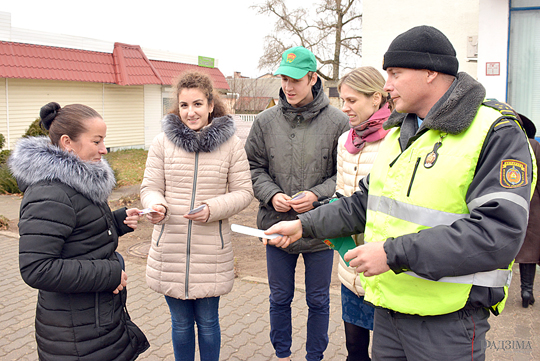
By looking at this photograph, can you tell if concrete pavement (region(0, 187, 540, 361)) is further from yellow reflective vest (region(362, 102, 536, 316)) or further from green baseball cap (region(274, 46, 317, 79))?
green baseball cap (region(274, 46, 317, 79))

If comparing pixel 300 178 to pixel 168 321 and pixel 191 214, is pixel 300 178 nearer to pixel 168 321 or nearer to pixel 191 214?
pixel 191 214

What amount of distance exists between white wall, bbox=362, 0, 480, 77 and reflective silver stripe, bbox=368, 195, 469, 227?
9.92 meters

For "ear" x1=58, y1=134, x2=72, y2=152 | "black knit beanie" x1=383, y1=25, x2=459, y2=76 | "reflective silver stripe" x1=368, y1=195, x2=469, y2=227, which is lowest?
"reflective silver stripe" x1=368, y1=195, x2=469, y2=227

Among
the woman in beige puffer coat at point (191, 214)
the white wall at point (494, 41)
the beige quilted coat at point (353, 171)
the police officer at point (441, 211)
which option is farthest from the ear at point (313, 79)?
the white wall at point (494, 41)

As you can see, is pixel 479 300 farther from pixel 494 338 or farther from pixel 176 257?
pixel 494 338

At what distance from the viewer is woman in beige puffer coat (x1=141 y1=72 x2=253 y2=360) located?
3008mm

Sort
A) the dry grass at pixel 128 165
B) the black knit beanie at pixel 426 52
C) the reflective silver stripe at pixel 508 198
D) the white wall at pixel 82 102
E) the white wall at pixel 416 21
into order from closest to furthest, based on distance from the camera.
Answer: the reflective silver stripe at pixel 508 198, the black knit beanie at pixel 426 52, the white wall at pixel 416 21, the dry grass at pixel 128 165, the white wall at pixel 82 102

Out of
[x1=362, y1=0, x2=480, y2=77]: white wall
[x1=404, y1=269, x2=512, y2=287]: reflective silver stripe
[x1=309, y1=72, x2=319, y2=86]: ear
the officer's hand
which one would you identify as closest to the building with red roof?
[x1=362, y1=0, x2=480, y2=77]: white wall

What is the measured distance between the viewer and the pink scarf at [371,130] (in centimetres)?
291

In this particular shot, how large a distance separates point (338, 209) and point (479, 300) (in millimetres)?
819

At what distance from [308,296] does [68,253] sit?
5.89ft

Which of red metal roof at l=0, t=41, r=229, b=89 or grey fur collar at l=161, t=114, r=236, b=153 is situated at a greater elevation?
red metal roof at l=0, t=41, r=229, b=89

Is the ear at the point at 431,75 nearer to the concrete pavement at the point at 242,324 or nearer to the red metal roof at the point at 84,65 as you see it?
the concrete pavement at the point at 242,324

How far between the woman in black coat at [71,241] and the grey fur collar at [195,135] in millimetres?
612
